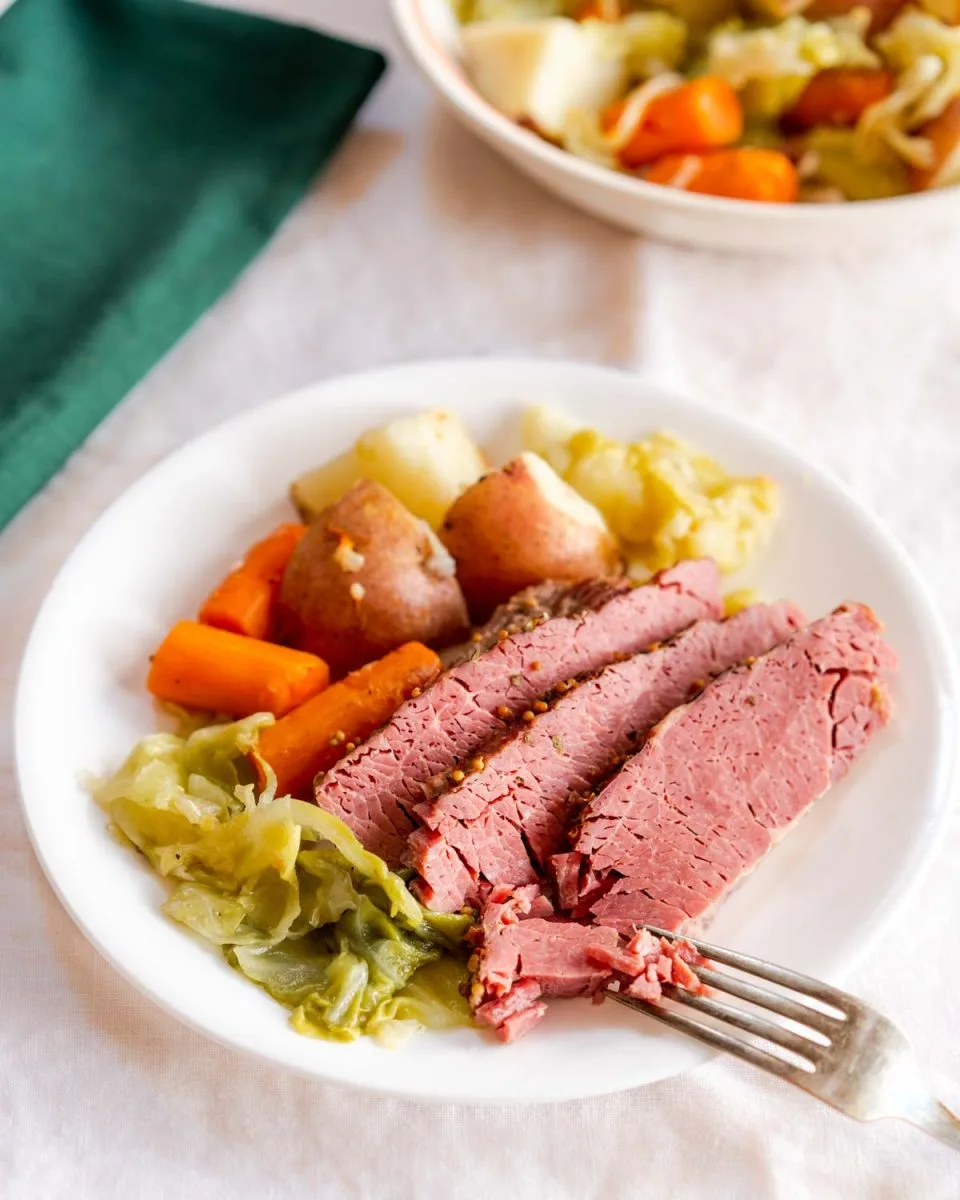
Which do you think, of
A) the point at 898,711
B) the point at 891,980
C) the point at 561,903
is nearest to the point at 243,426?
the point at 561,903

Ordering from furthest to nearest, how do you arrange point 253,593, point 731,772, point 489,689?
point 253,593, point 489,689, point 731,772

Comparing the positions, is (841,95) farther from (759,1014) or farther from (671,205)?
(759,1014)

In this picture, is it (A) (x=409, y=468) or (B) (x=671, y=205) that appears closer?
(A) (x=409, y=468)

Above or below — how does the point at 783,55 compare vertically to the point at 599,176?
above

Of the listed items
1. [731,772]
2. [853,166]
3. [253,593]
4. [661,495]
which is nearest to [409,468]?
[253,593]

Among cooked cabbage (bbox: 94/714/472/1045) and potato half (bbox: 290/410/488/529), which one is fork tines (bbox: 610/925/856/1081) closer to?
cooked cabbage (bbox: 94/714/472/1045)

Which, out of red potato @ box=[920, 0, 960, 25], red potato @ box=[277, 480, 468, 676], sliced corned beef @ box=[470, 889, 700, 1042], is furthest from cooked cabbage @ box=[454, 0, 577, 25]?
sliced corned beef @ box=[470, 889, 700, 1042]

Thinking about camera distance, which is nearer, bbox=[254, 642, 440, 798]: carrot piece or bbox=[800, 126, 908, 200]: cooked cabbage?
bbox=[254, 642, 440, 798]: carrot piece
